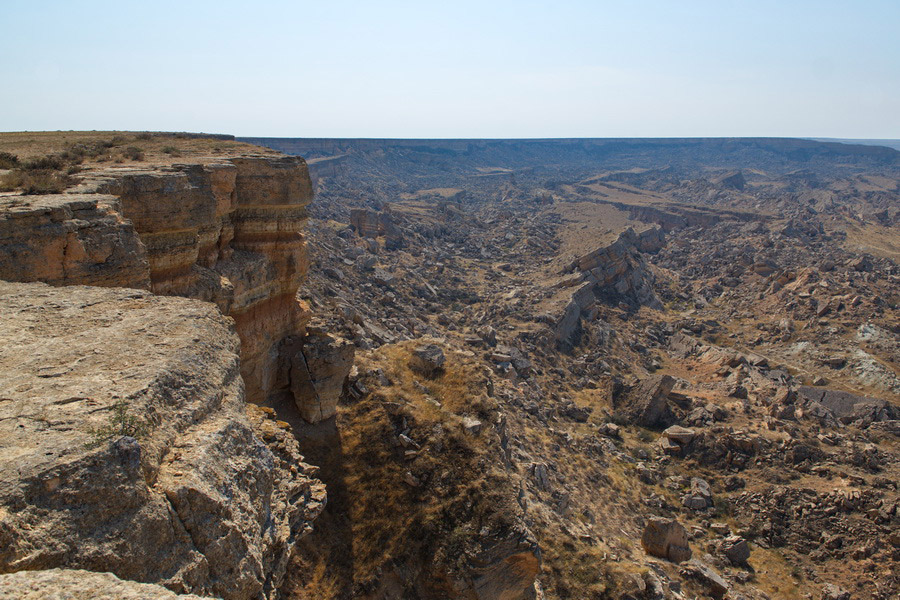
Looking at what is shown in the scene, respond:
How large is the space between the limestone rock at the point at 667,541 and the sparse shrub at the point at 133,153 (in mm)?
18329

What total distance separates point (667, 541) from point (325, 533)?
11049mm

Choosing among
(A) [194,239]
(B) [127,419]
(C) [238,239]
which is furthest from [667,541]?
(B) [127,419]

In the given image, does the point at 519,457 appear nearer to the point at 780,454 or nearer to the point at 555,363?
the point at 780,454

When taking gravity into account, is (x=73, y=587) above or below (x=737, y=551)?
above

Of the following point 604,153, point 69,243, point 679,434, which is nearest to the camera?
point 69,243

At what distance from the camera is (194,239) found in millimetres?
11109

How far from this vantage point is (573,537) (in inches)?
569

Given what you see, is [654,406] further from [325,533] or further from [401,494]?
[325,533]

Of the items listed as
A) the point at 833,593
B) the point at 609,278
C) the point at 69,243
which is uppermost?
the point at 69,243

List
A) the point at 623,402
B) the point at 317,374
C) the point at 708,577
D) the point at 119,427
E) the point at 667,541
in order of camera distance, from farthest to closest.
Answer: the point at 623,402, the point at 667,541, the point at 708,577, the point at 317,374, the point at 119,427

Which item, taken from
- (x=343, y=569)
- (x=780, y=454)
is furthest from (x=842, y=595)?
(x=343, y=569)

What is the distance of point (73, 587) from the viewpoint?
10.8 feet

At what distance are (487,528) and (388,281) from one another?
2517 centimetres

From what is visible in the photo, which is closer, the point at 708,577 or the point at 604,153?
the point at 708,577
